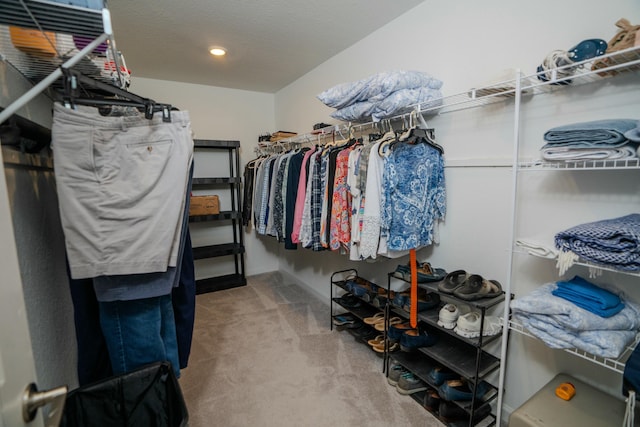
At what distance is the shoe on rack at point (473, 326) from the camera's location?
1.48 metres

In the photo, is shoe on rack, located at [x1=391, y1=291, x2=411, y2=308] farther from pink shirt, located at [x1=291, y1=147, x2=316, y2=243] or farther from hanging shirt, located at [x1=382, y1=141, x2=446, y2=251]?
pink shirt, located at [x1=291, y1=147, x2=316, y2=243]

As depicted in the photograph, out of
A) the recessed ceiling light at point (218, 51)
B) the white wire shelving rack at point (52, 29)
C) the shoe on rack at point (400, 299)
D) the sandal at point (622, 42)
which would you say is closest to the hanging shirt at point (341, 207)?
the shoe on rack at point (400, 299)

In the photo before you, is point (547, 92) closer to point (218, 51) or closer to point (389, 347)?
point (389, 347)

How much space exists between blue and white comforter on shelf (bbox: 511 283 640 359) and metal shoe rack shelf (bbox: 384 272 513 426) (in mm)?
221

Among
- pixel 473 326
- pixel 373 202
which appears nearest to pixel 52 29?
pixel 373 202

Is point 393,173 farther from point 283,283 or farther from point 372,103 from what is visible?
point 283,283

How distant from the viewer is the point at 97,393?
3.59 feet

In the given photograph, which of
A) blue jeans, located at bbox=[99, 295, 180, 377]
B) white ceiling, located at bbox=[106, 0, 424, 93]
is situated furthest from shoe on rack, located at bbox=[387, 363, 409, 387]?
white ceiling, located at bbox=[106, 0, 424, 93]

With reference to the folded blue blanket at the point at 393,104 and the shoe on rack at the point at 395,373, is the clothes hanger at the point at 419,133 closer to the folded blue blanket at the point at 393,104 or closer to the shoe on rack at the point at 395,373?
the folded blue blanket at the point at 393,104

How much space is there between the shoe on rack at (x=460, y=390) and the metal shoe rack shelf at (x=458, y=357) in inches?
1.0

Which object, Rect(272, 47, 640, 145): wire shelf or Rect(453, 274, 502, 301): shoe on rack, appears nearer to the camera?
Rect(272, 47, 640, 145): wire shelf

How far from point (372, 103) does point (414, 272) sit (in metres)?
1.04

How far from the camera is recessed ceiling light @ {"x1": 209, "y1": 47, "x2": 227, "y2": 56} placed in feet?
8.10

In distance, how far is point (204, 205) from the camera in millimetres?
3320
